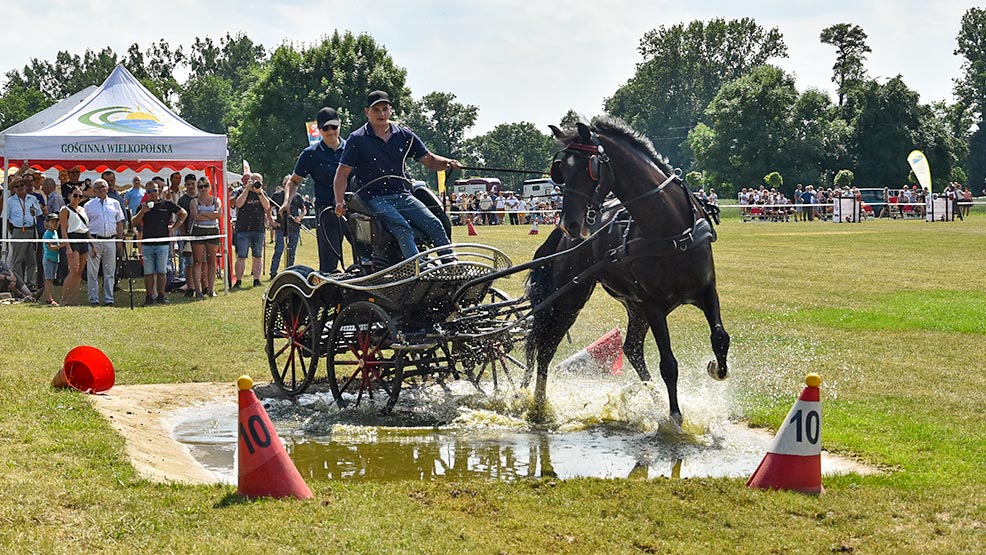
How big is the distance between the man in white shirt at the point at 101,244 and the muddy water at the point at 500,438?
8356 millimetres

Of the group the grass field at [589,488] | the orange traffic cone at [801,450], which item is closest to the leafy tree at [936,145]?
the grass field at [589,488]

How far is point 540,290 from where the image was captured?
9.55 metres

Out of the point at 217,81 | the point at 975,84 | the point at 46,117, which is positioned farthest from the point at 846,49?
the point at 46,117

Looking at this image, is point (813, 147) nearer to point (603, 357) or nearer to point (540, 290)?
point (603, 357)

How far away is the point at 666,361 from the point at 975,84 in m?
97.4

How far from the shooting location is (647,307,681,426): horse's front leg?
8.08 meters

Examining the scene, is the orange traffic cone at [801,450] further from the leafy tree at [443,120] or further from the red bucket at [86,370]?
the leafy tree at [443,120]

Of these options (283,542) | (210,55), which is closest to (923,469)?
(283,542)

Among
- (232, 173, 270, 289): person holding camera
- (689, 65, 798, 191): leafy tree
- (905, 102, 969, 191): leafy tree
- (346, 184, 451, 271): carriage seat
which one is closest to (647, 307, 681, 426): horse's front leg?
(346, 184, 451, 271): carriage seat

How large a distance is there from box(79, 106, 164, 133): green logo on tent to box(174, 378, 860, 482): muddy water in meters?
11.0

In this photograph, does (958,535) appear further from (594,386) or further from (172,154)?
(172,154)

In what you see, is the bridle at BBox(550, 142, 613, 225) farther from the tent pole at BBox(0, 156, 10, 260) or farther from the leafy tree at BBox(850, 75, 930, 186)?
the leafy tree at BBox(850, 75, 930, 186)

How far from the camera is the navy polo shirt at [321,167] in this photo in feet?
34.8

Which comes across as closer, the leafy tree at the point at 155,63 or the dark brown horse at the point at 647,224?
the dark brown horse at the point at 647,224
